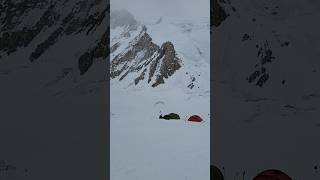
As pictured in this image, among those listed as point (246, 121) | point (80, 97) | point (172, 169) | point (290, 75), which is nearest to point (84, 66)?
point (80, 97)

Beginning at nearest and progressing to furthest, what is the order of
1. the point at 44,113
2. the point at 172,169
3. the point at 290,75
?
the point at 172,169
the point at 44,113
the point at 290,75

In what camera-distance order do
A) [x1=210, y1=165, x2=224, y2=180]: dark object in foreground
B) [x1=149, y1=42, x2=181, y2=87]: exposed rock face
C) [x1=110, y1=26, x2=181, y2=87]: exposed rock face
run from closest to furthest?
[x1=210, y1=165, x2=224, y2=180]: dark object in foreground < [x1=110, y1=26, x2=181, y2=87]: exposed rock face < [x1=149, y1=42, x2=181, y2=87]: exposed rock face

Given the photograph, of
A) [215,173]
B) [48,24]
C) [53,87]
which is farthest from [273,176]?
[48,24]

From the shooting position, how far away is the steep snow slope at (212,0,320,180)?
13.2 ft

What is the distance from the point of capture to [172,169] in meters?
4.21

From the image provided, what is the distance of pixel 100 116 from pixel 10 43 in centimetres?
162

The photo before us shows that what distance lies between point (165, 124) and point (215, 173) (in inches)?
72.9

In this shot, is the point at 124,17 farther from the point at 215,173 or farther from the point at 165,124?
the point at 215,173

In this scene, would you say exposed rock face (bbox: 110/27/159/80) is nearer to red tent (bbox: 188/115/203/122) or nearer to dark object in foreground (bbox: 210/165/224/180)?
red tent (bbox: 188/115/203/122)

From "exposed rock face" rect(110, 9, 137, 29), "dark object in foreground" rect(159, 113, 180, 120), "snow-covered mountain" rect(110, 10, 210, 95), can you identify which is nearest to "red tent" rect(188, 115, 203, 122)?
"dark object in foreground" rect(159, 113, 180, 120)

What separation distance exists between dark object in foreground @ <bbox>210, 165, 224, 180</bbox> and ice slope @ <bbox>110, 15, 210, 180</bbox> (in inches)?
2.5

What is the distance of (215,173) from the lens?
3846 mm

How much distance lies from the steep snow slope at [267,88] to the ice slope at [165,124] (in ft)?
1.43

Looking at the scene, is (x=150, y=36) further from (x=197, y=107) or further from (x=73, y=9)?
(x=73, y=9)
